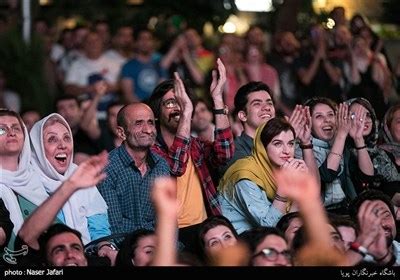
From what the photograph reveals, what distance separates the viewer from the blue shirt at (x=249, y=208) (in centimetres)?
848

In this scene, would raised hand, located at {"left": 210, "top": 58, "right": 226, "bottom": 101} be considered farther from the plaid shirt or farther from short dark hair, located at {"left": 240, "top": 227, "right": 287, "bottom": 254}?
short dark hair, located at {"left": 240, "top": 227, "right": 287, "bottom": 254}

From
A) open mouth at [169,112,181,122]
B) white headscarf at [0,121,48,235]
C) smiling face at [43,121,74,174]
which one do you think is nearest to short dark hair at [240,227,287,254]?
white headscarf at [0,121,48,235]

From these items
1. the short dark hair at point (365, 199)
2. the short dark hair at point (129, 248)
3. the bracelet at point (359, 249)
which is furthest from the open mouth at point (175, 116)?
A: the bracelet at point (359, 249)

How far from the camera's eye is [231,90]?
13602 millimetres

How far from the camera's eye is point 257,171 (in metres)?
8.77

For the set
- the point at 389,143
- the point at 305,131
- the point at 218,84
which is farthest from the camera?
the point at 389,143

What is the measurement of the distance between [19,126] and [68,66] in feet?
20.1

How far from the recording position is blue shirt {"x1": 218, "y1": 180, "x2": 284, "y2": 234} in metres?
8.48

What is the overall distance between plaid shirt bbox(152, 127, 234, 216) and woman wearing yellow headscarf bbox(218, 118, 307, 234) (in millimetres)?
143

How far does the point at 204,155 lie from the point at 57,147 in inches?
45.7

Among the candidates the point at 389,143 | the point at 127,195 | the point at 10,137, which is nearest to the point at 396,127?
the point at 389,143

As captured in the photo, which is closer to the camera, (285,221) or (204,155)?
(285,221)

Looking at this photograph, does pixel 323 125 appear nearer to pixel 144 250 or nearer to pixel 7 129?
pixel 144 250

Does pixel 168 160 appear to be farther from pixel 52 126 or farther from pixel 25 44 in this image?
pixel 25 44
